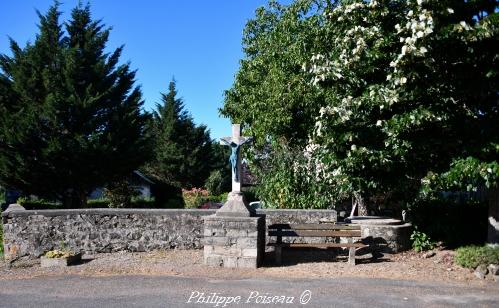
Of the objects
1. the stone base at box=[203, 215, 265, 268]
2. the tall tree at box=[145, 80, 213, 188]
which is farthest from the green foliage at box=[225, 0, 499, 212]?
the tall tree at box=[145, 80, 213, 188]

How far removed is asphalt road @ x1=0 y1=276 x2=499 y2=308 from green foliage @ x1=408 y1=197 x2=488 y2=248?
299cm

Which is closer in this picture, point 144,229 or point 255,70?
point 144,229

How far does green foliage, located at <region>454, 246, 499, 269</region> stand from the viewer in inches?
343

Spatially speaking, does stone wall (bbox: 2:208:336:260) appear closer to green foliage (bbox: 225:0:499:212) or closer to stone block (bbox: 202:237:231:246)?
stone block (bbox: 202:237:231:246)

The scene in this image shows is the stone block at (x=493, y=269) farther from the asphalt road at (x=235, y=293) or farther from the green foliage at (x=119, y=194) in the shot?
the green foliage at (x=119, y=194)

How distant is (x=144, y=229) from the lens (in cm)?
1178

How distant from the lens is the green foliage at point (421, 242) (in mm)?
10953

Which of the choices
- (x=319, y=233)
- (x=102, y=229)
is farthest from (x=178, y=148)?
(x=319, y=233)

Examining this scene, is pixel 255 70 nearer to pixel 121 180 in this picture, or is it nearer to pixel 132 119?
pixel 132 119

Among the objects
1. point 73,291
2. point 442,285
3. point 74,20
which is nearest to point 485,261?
point 442,285

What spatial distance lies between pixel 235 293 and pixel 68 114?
59.4ft

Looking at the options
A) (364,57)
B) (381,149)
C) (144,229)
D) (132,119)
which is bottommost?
(144,229)

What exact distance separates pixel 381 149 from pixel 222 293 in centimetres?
438

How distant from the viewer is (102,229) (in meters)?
11.7
